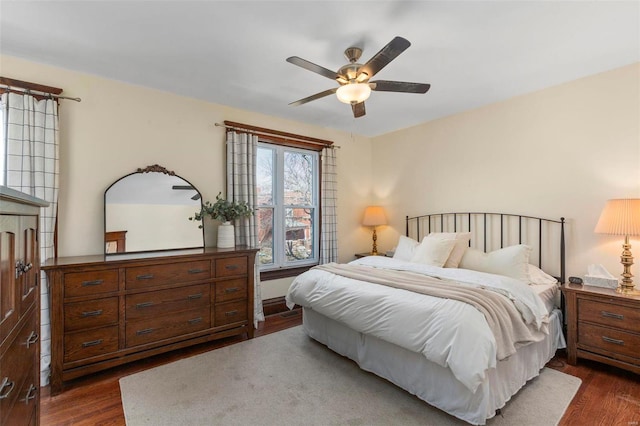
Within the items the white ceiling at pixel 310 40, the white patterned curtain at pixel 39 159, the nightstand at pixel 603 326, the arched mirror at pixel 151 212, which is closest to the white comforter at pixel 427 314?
the nightstand at pixel 603 326

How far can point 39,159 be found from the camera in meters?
2.58

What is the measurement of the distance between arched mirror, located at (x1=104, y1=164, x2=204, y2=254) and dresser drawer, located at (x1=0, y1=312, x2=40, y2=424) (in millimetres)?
1720

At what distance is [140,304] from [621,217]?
13.3ft

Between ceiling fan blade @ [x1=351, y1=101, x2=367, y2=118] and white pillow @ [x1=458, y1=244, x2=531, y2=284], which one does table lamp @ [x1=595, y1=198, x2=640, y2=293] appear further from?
ceiling fan blade @ [x1=351, y1=101, x2=367, y2=118]

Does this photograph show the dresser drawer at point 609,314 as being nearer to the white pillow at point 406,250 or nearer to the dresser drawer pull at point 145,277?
the white pillow at point 406,250

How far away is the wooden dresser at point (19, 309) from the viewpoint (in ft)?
3.13

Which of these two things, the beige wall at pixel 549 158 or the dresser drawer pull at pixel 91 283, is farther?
the beige wall at pixel 549 158

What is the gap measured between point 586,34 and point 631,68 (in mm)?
921

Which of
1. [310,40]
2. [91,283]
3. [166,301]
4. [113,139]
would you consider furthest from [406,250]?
[113,139]

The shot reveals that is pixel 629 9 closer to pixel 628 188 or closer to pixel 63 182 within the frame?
pixel 628 188

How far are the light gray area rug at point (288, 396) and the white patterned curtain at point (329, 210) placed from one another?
1.78m

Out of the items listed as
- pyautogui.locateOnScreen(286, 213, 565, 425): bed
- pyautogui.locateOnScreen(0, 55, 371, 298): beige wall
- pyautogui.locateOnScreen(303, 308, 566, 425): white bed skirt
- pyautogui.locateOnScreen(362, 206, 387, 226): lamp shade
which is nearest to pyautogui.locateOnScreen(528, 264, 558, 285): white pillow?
pyautogui.locateOnScreen(286, 213, 565, 425): bed

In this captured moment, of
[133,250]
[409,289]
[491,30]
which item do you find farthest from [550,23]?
[133,250]

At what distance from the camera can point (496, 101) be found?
356cm
